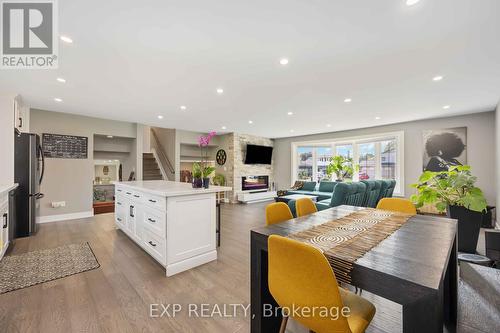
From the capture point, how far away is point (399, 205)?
94.9 inches

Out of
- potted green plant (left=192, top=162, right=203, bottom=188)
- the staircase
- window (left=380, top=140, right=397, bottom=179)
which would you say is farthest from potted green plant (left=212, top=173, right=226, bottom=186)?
window (left=380, top=140, right=397, bottom=179)

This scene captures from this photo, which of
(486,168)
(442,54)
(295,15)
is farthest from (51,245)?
(486,168)

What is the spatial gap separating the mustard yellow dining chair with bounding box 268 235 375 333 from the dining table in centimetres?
17

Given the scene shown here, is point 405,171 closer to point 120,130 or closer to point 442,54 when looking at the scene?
point 442,54

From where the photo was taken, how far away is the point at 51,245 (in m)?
3.25

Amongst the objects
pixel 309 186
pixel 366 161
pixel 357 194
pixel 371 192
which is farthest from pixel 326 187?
pixel 357 194

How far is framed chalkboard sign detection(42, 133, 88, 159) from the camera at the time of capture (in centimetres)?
469

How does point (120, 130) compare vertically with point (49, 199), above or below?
above

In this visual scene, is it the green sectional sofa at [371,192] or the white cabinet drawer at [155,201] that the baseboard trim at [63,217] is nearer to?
the white cabinet drawer at [155,201]

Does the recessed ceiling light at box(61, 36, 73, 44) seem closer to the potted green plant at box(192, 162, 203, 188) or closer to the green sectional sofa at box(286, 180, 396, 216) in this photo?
the potted green plant at box(192, 162, 203, 188)

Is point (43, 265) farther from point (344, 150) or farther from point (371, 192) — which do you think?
point (344, 150)

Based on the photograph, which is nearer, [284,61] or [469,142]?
[284,61]

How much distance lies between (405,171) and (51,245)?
7.96 meters

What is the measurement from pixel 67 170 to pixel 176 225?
14.4 ft
